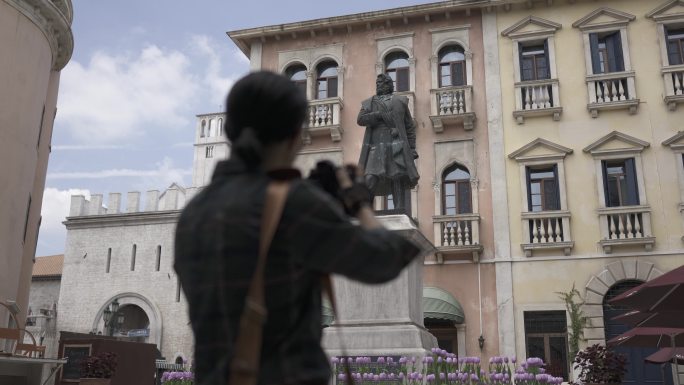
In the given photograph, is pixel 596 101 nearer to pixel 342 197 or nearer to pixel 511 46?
pixel 511 46

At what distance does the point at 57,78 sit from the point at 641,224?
60.1 feet

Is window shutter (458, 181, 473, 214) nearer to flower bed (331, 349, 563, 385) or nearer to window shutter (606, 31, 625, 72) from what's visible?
window shutter (606, 31, 625, 72)

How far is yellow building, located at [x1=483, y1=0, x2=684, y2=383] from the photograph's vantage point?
695 inches

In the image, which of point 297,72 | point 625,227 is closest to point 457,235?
point 625,227

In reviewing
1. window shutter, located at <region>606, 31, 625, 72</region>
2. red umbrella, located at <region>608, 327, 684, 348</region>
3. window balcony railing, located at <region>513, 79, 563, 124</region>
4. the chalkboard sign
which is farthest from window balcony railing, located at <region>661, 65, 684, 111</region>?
the chalkboard sign

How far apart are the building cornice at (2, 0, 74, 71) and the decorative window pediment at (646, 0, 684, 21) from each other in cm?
1674

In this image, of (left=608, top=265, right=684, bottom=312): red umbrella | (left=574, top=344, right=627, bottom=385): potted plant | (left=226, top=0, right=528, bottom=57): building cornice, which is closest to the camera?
(left=608, top=265, right=684, bottom=312): red umbrella

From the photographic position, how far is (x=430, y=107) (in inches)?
795

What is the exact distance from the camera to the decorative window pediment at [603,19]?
19.3 meters

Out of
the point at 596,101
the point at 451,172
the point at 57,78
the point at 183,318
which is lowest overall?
the point at 183,318

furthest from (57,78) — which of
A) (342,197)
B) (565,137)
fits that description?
(342,197)

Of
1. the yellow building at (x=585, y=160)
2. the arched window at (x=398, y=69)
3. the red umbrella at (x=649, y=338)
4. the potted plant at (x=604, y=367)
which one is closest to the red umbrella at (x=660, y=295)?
the potted plant at (x=604, y=367)

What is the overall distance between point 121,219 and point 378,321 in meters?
31.9

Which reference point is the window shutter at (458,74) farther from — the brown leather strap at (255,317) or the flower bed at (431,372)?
the brown leather strap at (255,317)
